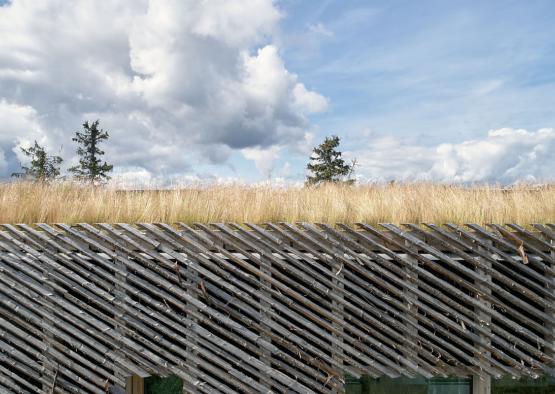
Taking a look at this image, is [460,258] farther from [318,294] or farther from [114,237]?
[114,237]

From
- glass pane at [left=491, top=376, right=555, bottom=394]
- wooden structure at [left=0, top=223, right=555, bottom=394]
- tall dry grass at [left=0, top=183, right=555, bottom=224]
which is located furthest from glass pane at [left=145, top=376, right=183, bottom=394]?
glass pane at [left=491, top=376, right=555, bottom=394]

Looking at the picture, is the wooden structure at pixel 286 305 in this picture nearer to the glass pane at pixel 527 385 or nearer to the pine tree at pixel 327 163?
the glass pane at pixel 527 385

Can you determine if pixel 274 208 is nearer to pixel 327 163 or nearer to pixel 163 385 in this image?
pixel 163 385

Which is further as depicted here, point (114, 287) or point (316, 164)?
point (316, 164)

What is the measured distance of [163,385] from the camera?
5.43 m

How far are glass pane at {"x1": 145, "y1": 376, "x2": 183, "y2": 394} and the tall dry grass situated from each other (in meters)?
1.92

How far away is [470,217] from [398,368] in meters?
2.18

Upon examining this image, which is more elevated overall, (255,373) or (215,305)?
(215,305)

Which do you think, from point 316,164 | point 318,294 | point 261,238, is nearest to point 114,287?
point 261,238

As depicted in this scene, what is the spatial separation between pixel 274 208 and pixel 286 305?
1434 millimetres

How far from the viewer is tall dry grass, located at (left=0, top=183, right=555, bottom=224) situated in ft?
19.3

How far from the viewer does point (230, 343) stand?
5129 millimetres

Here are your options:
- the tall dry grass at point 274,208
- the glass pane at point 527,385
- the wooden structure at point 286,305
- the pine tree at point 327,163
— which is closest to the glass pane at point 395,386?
the wooden structure at point 286,305

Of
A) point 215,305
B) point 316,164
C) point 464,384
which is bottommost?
point 464,384
